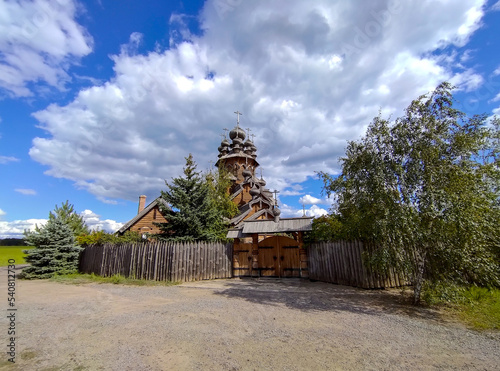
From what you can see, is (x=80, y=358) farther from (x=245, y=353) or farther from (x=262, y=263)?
(x=262, y=263)

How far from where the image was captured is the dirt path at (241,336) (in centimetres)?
422

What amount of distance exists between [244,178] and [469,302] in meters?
34.2

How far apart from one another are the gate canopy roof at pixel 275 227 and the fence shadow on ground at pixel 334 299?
349cm

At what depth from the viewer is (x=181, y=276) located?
538 inches

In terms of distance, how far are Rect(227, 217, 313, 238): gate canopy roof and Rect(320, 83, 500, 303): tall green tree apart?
587 cm

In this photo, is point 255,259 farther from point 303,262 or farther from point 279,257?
point 303,262

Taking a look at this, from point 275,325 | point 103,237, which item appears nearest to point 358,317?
point 275,325

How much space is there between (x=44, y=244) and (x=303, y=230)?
658 inches

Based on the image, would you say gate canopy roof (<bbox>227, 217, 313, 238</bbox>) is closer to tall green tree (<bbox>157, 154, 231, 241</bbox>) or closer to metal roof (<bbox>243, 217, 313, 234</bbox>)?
metal roof (<bbox>243, 217, 313, 234</bbox>)

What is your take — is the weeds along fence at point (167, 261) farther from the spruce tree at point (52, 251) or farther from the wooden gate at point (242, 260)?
the spruce tree at point (52, 251)

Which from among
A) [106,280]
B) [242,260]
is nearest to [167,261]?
[106,280]

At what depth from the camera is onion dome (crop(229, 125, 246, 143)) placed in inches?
1867

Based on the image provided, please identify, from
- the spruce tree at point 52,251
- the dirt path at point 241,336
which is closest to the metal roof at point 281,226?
the dirt path at point 241,336

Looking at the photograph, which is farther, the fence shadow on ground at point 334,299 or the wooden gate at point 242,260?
the wooden gate at point 242,260
